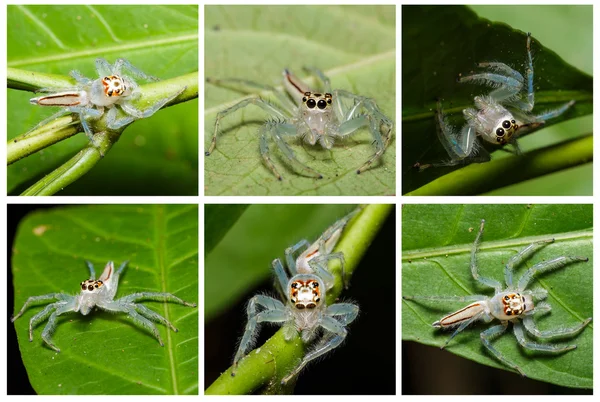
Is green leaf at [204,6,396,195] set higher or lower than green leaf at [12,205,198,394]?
higher

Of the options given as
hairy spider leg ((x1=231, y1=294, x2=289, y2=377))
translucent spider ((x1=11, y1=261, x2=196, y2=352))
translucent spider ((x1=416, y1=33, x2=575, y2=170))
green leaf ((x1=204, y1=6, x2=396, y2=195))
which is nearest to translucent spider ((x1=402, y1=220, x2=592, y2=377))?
translucent spider ((x1=416, y1=33, x2=575, y2=170))

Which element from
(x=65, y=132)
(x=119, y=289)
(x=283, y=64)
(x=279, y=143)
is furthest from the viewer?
(x=283, y=64)

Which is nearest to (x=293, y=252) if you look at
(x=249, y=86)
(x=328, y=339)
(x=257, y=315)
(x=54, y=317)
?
(x=257, y=315)

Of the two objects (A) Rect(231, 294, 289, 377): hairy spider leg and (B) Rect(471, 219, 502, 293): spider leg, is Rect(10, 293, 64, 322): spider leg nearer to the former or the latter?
(A) Rect(231, 294, 289, 377): hairy spider leg

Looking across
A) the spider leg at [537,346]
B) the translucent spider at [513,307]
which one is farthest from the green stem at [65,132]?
the spider leg at [537,346]

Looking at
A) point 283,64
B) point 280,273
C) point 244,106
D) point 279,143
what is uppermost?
point 283,64

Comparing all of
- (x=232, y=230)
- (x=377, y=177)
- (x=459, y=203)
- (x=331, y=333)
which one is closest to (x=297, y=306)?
(x=331, y=333)

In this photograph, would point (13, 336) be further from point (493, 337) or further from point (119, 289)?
point (493, 337)
